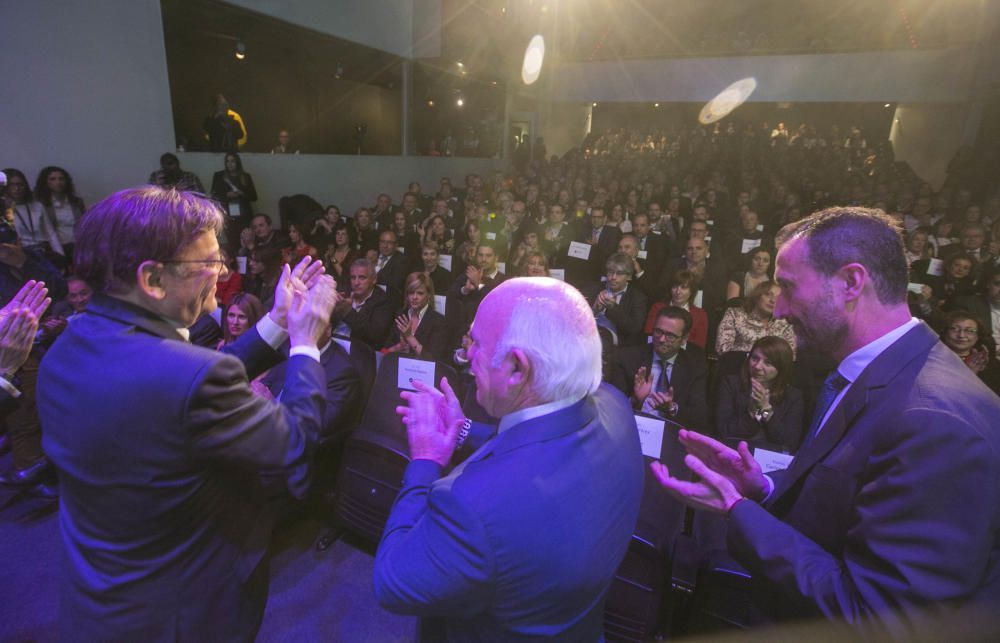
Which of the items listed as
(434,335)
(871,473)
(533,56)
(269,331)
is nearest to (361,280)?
(434,335)

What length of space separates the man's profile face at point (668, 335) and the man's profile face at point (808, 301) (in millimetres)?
1633

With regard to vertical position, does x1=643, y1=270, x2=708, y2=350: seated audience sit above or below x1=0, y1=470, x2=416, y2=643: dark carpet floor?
above

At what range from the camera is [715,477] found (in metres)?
1.18

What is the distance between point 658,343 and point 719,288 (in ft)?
6.09

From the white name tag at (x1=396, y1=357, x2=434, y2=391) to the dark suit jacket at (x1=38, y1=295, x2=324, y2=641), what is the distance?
4.81ft

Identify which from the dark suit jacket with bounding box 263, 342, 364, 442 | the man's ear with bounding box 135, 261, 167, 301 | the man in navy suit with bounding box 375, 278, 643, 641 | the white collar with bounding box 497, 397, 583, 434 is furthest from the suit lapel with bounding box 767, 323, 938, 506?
the dark suit jacket with bounding box 263, 342, 364, 442

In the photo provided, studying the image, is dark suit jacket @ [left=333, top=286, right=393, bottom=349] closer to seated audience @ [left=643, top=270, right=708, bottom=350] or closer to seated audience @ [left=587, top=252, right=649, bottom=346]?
seated audience @ [left=587, top=252, right=649, bottom=346]

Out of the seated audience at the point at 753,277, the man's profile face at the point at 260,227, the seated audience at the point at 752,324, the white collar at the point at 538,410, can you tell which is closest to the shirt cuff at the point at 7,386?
the white collar at the point at 538,410

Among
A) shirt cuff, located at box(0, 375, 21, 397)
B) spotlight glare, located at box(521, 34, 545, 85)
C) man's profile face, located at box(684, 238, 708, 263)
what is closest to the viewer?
shirt cuff, located at box(0, 375, 21, 397)

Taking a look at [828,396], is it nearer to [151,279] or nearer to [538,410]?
[538,410]

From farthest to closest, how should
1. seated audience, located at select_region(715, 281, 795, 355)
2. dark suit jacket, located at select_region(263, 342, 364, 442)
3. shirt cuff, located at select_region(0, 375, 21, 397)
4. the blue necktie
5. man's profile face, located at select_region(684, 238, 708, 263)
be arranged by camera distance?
man's profile face, located at select_region(684, 238, 708, 263) → seated audience, located at select_region(715, 281, 795, 355) → dark suit jacket, located at select_region(263, 342, 364, 442) → shirt cuff, located at select_region(0, 375, 21, 397) → the blue necktie

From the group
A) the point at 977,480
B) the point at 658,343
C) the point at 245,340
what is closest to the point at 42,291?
the point at 245,340

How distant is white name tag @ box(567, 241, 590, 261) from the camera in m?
5.02

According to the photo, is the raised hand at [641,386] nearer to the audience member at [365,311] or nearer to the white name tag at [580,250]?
the audience member at [365,311]
